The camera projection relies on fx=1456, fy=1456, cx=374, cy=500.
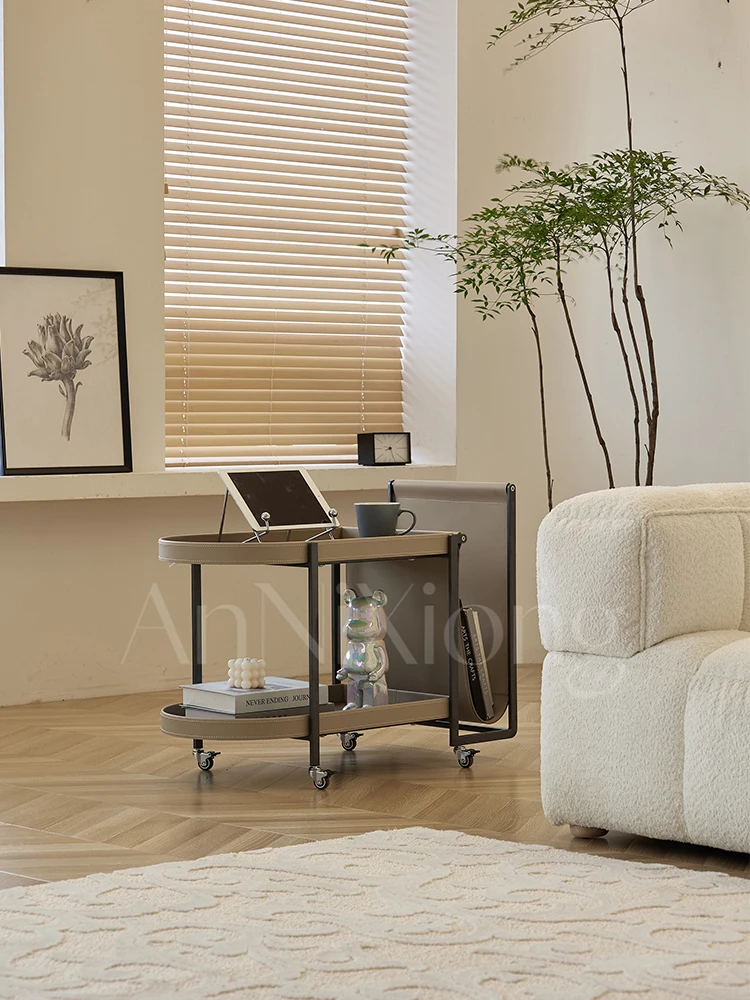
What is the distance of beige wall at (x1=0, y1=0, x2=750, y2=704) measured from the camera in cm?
466

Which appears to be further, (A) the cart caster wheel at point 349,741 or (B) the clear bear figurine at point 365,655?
(A) the cart caster wheel at point 349,741

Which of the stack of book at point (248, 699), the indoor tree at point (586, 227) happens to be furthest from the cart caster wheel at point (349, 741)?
the indoor tree at point (586, 227)

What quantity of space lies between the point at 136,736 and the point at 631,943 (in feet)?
7.40

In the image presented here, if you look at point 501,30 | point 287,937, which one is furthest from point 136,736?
point 501,30

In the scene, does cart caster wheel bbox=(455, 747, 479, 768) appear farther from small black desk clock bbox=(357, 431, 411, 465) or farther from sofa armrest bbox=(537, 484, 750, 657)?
small black desk clock bbox=(357, 431, 411, 465)

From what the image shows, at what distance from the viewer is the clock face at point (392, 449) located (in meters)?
5.37

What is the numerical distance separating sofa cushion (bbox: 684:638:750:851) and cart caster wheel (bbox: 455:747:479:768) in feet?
3.33

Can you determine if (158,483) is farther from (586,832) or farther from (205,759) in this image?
(586,832)

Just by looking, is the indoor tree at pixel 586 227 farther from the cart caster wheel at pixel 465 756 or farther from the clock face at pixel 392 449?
the cart caster wheel at pixel 465 756

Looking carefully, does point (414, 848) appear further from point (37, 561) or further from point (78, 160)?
point (78, 160)

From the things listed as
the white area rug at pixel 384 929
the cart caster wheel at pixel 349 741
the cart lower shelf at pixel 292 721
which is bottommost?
the cart caster wheel at pixel 349 741

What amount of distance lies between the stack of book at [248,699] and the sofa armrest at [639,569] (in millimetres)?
859

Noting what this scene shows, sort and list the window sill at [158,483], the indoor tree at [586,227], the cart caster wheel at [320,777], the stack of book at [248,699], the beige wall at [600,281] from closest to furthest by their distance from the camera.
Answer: the cart caster wheel at [320,777] < the stack of book at [248,699] < the window sill at [158,483] < the indoor tree at [586,227] < the beige wall at [600,281]

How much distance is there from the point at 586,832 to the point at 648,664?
1.30 ft
